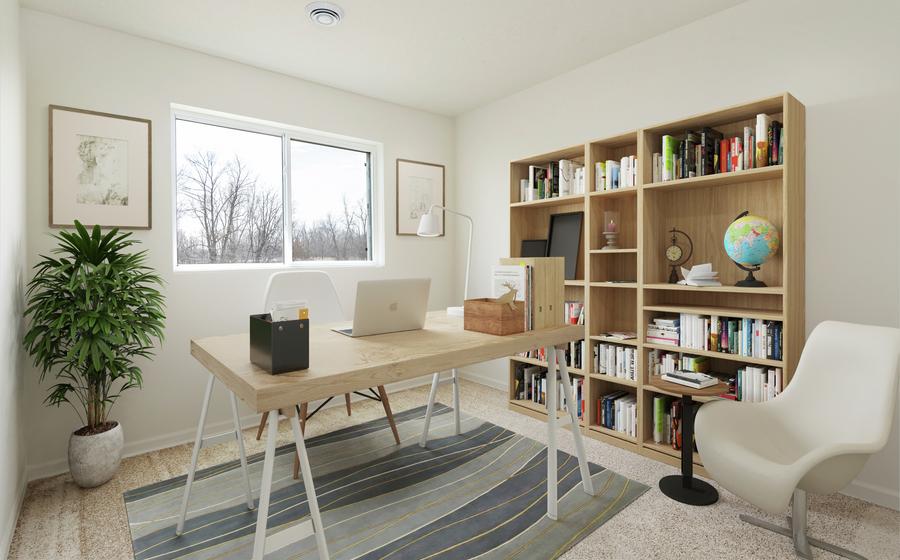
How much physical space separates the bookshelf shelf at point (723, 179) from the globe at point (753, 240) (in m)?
0.23

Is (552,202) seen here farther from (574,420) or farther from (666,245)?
(574,420)

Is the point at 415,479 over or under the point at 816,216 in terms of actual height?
under

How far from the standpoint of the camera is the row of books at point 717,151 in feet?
7.55

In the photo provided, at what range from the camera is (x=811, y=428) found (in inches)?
77.3

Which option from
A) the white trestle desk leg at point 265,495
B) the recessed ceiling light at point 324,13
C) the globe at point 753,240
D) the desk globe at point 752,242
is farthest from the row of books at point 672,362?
the recessed ceiling light at point 324,13

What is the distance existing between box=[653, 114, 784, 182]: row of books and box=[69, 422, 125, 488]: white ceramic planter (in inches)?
134

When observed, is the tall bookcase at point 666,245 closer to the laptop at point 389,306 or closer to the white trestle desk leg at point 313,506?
the laptop at point 389,306

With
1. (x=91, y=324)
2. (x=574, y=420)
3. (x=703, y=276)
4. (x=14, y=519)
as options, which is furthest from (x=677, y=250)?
(x=14, y=519)

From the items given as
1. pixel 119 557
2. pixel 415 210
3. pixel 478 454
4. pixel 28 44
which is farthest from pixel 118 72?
pixel 478 454

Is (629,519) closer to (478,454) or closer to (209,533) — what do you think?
(478,454)

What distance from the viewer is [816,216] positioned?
237 cm

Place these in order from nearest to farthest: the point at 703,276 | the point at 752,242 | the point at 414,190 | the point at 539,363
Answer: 1. the point at 752,242
2. the point at 703,276
3. the point at 539,363
4. the point at 414,190

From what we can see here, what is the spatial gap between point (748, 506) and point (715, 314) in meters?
0.93

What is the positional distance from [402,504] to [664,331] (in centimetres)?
177
